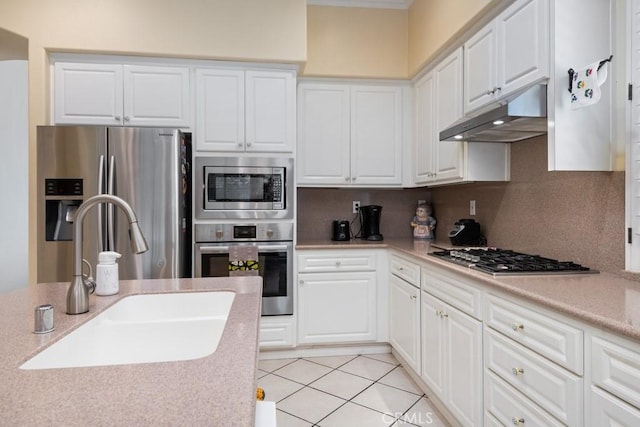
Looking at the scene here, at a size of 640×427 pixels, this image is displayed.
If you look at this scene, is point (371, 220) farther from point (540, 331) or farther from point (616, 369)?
point (616, 369)

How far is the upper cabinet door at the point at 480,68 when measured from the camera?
209 cm

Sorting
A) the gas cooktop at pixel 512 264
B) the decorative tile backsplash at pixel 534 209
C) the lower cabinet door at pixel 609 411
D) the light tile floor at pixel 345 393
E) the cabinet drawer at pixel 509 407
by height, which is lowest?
the light tile floor at pixel 345 393

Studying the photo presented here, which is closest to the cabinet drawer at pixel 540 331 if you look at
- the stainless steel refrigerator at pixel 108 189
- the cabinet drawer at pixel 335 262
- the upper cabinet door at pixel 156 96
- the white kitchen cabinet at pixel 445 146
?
the white kitchen cabinet at pixel 445 146

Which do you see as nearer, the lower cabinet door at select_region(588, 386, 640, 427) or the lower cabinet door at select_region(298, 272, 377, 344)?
the lower cabinet door at select_region(588, 386, 640, 427)

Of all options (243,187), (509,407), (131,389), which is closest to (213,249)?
(243,187)

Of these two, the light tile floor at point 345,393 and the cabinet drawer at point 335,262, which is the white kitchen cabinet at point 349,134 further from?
the light tile floor at point 345,393

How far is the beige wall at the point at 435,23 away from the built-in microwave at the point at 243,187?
52.2 inches

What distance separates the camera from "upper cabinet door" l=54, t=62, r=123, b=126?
2662 millimetres

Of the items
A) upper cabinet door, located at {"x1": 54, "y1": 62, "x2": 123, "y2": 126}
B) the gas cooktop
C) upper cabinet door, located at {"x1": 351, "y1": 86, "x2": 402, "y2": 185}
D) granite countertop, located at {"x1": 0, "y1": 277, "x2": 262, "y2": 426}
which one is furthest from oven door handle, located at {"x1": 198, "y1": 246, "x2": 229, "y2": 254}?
granite countertop, located at {"x1": 0, "y1": 277, "x2": 262, "y2": 426}

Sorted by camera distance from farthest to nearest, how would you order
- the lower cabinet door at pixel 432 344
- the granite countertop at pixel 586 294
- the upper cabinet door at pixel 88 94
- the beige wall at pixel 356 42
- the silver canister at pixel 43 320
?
the beige wall at pixel 356 42
the upper cabinet door at pixel 88 94
the lower cabinet door at pixel 432 344
the granite countertop at pixel 586 294
the silver canister at pixel 43 320

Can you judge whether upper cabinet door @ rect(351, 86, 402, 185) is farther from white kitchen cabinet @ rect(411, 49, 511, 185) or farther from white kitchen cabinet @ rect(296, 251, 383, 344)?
white kitchen cabinet @ rect(296, 251, 383, 344)

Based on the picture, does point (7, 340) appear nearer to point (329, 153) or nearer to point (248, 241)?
point (248, 241)

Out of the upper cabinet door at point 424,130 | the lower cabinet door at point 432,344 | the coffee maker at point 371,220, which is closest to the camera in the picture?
the lower cabinet door at point 432,344

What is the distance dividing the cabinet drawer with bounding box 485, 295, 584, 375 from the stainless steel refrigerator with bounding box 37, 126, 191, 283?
78.3 inches
